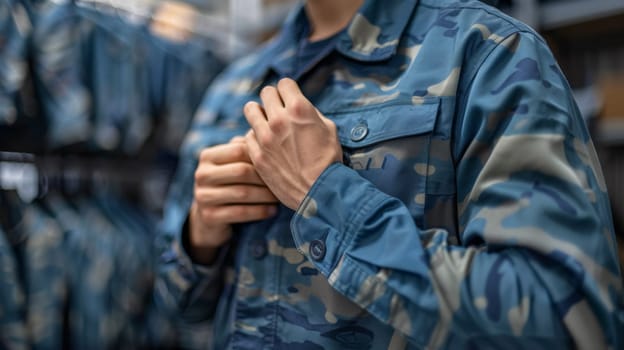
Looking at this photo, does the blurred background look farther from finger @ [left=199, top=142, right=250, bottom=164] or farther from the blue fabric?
finger @ [left=199, top=142, right=250, bottom=164]

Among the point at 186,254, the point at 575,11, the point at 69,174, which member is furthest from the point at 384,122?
the point at 69,174

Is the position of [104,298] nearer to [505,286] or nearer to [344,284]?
[344,284]

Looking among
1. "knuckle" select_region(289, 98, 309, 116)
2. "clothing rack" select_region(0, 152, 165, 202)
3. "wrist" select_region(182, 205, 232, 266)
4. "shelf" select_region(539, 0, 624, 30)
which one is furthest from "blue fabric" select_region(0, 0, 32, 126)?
"shelf" select_region(539, 0, 624, 30)

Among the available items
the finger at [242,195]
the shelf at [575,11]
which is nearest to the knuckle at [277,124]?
the finger at [242,195]

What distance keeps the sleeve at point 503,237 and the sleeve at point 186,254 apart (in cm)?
30

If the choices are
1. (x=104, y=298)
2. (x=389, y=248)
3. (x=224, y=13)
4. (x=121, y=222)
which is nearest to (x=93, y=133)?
(x=121, y=222)

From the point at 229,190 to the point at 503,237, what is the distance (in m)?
0.34

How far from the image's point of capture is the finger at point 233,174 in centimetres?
59

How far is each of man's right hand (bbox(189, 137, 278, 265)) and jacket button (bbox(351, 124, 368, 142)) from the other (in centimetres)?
14

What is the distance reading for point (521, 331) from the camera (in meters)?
0.38

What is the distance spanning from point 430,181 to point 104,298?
37.9 inches

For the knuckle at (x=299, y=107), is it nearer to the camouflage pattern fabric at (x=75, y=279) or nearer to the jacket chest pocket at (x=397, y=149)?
the jacket chest pocket at (x=397, y=149)

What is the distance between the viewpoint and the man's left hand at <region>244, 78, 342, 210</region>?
50cm

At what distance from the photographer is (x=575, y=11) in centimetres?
113
